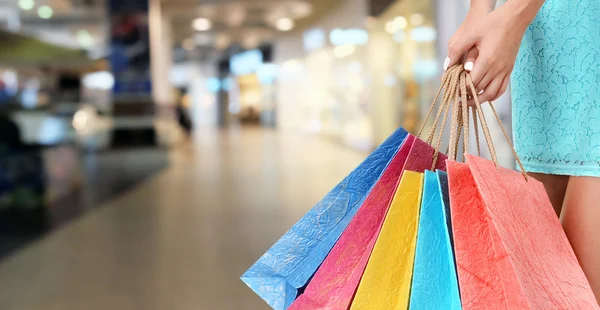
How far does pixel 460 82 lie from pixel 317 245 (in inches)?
11.9

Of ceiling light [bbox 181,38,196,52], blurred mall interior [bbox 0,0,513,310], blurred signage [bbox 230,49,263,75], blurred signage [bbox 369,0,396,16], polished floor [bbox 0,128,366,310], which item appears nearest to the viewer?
polished floor [bbox 0,128,366,310]

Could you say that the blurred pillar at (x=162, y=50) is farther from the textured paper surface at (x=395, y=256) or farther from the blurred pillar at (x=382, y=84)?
the textured paper surface at (x=395, y=256)

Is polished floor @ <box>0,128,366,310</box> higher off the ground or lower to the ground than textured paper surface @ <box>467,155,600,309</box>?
lower

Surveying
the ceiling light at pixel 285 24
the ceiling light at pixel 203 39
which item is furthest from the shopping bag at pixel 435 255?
the ceiling light at pixel 203 39

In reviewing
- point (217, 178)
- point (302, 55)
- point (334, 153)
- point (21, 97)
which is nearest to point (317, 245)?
point (21, 97)

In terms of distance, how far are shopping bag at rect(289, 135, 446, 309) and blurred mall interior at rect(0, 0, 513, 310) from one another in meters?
1.83

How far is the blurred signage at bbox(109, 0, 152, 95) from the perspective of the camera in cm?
772

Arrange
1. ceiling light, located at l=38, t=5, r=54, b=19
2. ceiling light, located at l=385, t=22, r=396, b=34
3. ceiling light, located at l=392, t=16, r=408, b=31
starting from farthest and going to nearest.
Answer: ceiling light, located at l=385, t=22, r=396, b=34, ceiling light, located at l=392, t=16, r=408, b=31, ceiling light, located at l=38, t=5, r=54, b=19

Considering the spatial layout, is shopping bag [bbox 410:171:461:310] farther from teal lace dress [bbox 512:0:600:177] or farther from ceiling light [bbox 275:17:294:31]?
ceiling light [bbox 275:17:294:31]

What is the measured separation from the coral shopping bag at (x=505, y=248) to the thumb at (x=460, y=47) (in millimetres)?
55

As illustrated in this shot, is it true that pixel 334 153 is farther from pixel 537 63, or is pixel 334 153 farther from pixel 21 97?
pixel 537 63

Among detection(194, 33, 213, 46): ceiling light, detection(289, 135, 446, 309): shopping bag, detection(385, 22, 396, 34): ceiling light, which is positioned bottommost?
detection(289, 135, 446, 309): shopping bag

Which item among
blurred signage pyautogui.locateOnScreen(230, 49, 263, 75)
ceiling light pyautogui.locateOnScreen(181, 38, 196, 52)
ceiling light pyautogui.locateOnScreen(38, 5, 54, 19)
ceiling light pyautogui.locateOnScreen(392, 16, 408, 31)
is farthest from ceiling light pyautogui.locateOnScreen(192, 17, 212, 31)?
ceiling light pyautogui.locateOnScreen(38, 5, 54, 19)

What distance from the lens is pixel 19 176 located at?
430 cm
